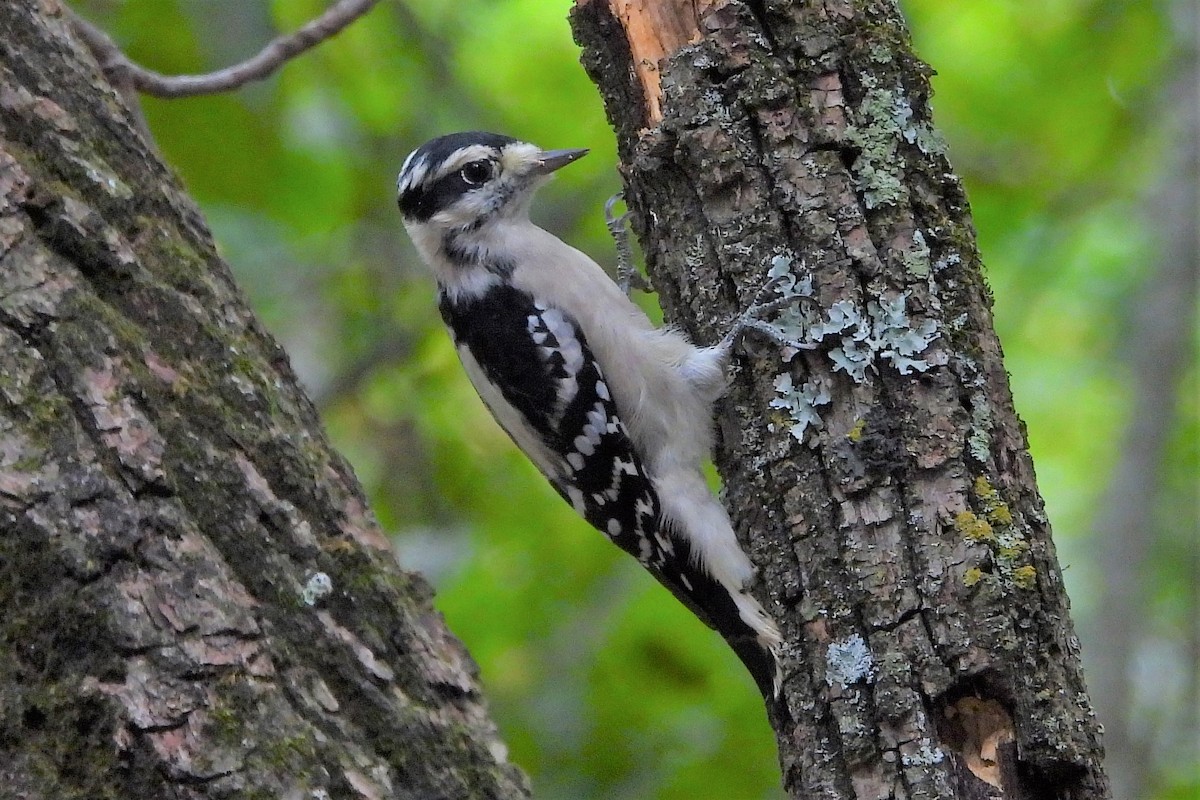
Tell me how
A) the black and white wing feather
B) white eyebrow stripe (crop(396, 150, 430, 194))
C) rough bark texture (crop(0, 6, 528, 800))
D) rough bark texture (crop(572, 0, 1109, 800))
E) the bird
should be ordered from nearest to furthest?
1. rough bark texture (crop(0, 6, 528, 800))
2. rough bark texture (crop(572, 0, 1109, 800))
3. the bird
4. the black and white wing feather
5. white eyebrow stripe (crop(396, 150, 430, 194))

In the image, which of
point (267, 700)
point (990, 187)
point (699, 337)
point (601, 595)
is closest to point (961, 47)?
point (990, 187)

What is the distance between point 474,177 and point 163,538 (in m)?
2.10

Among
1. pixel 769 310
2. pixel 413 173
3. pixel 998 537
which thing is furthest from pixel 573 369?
pixel 998 537

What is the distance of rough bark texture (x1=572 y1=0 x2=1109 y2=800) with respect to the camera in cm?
220

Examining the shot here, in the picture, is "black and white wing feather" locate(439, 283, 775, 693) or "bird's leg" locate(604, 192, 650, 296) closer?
"black and white wing feather" locate(439, 283, 775, 693)

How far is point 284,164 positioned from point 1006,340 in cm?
435

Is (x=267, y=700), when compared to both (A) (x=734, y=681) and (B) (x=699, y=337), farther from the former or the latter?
(A) (x=734, y=681)

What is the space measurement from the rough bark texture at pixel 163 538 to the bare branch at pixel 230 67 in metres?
0.71

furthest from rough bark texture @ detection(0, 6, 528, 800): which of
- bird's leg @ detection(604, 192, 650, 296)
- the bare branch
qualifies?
bird's leg @ detection(604, 192, 650, 296)

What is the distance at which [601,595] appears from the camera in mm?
5023

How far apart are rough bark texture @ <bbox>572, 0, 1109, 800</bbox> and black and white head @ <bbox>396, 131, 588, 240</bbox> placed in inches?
47.0

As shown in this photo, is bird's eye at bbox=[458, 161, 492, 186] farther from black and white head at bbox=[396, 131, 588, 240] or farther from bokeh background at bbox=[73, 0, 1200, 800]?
bokeh background at bbox=[73, 0, 1200, 800]

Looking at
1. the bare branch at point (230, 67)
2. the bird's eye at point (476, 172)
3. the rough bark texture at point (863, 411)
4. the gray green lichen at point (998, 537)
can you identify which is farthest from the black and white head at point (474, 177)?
the gray green lichen at point (998, 537)

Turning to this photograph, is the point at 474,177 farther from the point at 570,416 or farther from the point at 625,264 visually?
the point at 570,416
